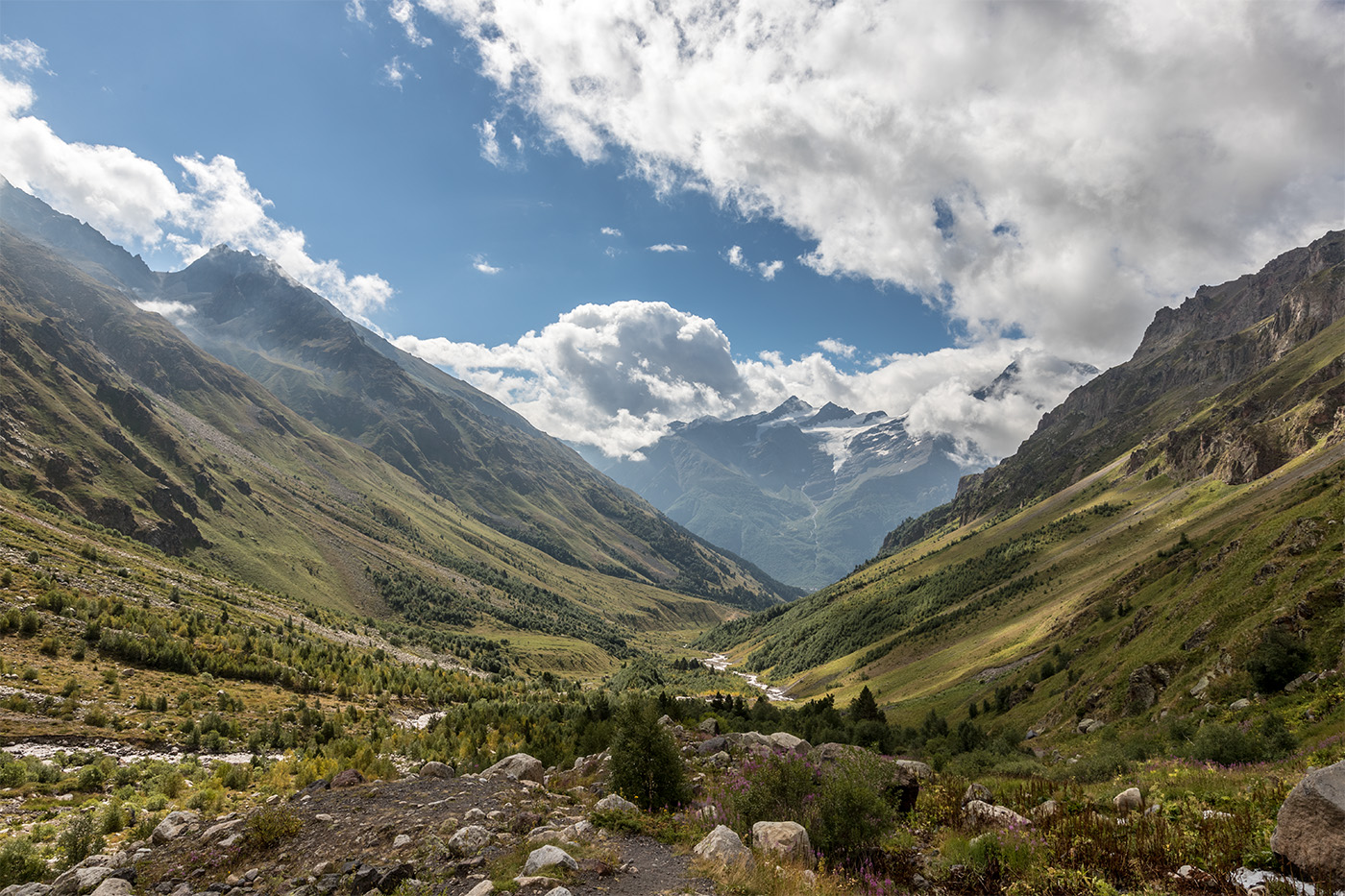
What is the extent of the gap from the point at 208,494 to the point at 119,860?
222540 millimetres

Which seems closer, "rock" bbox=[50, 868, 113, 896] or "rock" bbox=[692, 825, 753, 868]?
"rock" bbox=[692, 825, 753, 868]

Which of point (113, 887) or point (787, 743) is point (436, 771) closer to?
point (113, 887)

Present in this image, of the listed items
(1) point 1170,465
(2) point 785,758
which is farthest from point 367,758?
(1) point 1170,465

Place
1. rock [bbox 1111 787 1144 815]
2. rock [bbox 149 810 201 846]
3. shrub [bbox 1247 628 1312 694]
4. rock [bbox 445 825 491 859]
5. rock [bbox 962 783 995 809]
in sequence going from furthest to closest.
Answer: shrub [bbox 1247 628 1312 694]
rock [bbox 962 783 995 809]
rock [bbox 149 810 201 846]
rock [bbox 1111 787 1144 815]
rock [bbox 445 825 491 859]

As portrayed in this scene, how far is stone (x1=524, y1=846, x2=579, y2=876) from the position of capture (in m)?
10.6

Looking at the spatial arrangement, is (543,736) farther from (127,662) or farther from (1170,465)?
(1170,465)

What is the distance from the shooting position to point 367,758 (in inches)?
851

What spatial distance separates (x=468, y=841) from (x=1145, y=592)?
69.5 metres

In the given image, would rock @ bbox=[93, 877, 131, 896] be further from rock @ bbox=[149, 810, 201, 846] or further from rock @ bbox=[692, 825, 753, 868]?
rock @ bbox=[692, 825, 753, 868]

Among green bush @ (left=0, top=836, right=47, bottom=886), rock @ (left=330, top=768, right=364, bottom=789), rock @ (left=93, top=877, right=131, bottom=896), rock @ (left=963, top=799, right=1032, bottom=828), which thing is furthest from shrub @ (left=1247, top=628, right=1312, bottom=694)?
green bush @ (left=0, top=836, right=47, bottom=886)

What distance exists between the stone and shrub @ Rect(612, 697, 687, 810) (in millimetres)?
5469

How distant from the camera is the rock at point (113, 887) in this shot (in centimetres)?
1133

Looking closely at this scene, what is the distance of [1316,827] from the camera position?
7707mm

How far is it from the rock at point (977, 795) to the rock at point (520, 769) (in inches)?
564
